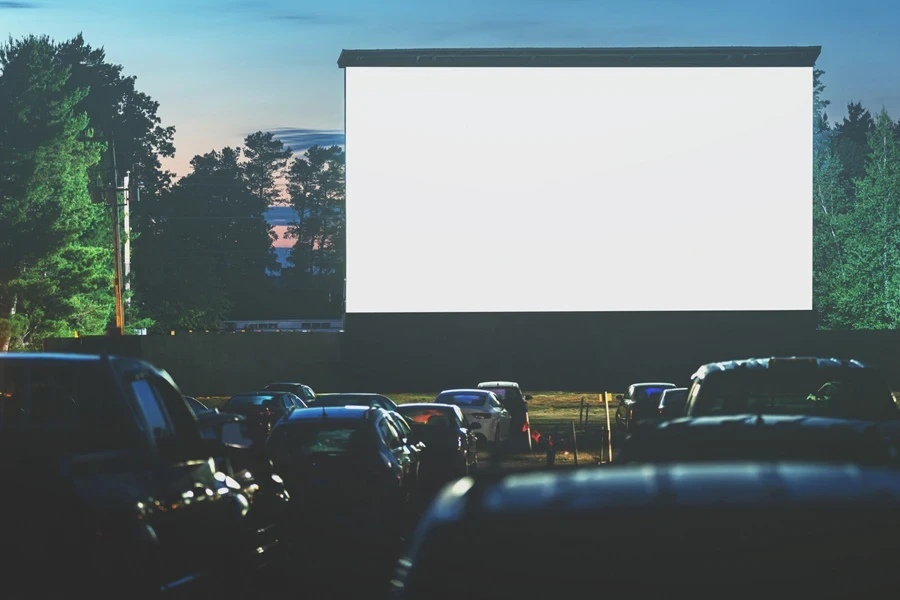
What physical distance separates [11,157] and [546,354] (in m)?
23.8

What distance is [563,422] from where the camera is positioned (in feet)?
140

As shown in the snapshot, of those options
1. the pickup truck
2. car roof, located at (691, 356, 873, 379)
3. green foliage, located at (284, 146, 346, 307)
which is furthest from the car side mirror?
green foliage, located at (284, 146, 346, 307)

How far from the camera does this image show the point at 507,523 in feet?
11.8

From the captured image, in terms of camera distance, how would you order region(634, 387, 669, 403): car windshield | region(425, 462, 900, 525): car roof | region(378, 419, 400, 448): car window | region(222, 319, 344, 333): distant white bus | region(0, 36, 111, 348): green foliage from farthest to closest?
region(222, 319, 344, 333): distant white bus
region(0, 36, 111, 348): green foliage
region(634, 387, 669, 403): car windshield
region(378, 419, 400, 448): car window
region(425, 462, 900, 525): car roof

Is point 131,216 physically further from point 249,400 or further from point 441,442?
point 441,442

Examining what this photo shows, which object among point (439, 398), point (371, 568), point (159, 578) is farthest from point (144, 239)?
point (159, 578)

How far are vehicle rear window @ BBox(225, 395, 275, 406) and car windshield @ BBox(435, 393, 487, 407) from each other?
3.60m

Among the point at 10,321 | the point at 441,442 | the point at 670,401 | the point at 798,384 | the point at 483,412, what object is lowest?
the point at 483,412

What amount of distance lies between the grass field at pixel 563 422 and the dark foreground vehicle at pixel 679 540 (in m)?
21.4

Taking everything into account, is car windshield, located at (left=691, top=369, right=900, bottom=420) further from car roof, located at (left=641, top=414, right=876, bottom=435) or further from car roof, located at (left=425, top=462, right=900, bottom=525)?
car roof, located at (left=425, top=462, right=900, bottom=525)

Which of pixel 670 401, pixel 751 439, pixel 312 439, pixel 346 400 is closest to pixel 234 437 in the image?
pixel 751 439

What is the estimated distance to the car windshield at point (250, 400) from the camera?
30156 mm

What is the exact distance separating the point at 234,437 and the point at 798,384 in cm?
469

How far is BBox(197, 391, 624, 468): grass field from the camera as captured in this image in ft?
92.4
